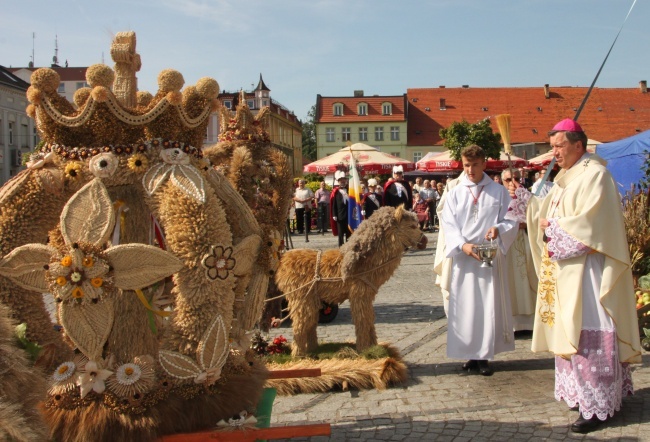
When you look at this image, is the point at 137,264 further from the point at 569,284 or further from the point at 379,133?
the point at 379,133

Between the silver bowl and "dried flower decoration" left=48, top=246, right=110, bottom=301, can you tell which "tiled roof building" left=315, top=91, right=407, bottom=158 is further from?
"dried flower decoration" left=48, top=246, right=110, bottom=301

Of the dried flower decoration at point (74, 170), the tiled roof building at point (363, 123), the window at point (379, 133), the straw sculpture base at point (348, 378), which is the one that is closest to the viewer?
the dried flower decoration at point (74, 170)

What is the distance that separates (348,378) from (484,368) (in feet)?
4.18

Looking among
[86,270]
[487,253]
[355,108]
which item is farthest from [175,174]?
[355,108]

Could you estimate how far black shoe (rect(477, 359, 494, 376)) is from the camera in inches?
227

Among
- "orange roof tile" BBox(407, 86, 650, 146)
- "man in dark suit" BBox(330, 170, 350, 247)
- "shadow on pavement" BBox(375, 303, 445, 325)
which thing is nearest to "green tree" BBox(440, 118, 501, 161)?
"orange roof tile" BBox(407, 86, 650, 146)

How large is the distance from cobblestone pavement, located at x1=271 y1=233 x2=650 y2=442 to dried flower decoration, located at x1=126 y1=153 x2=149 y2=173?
7.12ft

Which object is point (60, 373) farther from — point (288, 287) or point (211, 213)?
point (288, 287)

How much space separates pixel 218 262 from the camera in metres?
3.23

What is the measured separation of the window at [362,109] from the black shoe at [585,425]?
60.3 metres

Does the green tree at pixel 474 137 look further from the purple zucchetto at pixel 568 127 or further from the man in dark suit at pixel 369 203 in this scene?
the purple zucchetto at pixel 568 127

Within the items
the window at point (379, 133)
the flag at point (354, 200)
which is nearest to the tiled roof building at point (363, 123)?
the window at point (379, 133)

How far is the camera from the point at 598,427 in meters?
4.41

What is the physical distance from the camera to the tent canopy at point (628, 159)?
37.0ft
